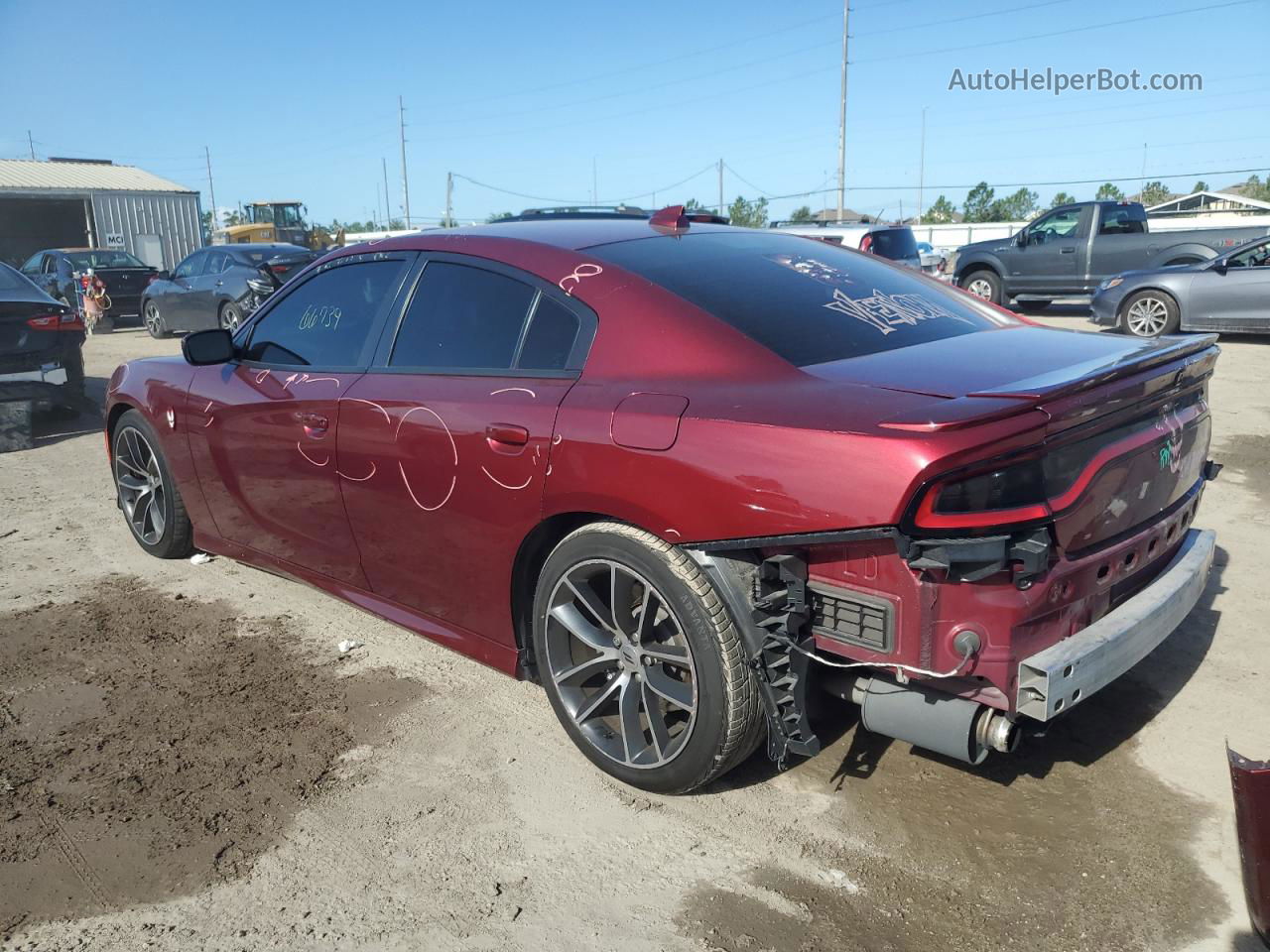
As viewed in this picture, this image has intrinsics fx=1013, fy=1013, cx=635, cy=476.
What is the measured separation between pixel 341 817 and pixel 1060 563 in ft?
6.90

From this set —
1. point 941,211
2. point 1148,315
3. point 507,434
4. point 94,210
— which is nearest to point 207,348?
point 507,434

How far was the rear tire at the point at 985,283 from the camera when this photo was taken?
55.1 ft

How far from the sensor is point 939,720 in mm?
2529

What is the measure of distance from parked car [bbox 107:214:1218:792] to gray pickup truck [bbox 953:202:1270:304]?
12868mm

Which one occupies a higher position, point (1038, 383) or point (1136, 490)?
point (1038, 383)

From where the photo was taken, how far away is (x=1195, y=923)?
93.7 inches

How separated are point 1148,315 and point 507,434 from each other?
11.6 meters

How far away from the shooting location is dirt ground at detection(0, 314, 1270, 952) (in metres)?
2.46

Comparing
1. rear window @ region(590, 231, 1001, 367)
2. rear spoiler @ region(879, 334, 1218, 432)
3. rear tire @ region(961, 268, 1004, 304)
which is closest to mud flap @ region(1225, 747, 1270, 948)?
rear spoiler @ region(879, 334, 1218, 432)

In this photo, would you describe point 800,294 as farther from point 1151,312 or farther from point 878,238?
point 878,238

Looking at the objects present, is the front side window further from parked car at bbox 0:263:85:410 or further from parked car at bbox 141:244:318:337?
parked car at bbox 141:244:318:337

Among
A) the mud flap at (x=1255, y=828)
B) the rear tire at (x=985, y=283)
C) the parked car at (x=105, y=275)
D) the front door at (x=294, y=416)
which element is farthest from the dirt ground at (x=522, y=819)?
the parked car at (x=105, y=275)

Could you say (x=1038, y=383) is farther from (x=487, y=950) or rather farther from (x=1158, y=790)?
(x=487, y=950)

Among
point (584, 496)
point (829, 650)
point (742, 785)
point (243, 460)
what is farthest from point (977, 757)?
point (243, 460)
